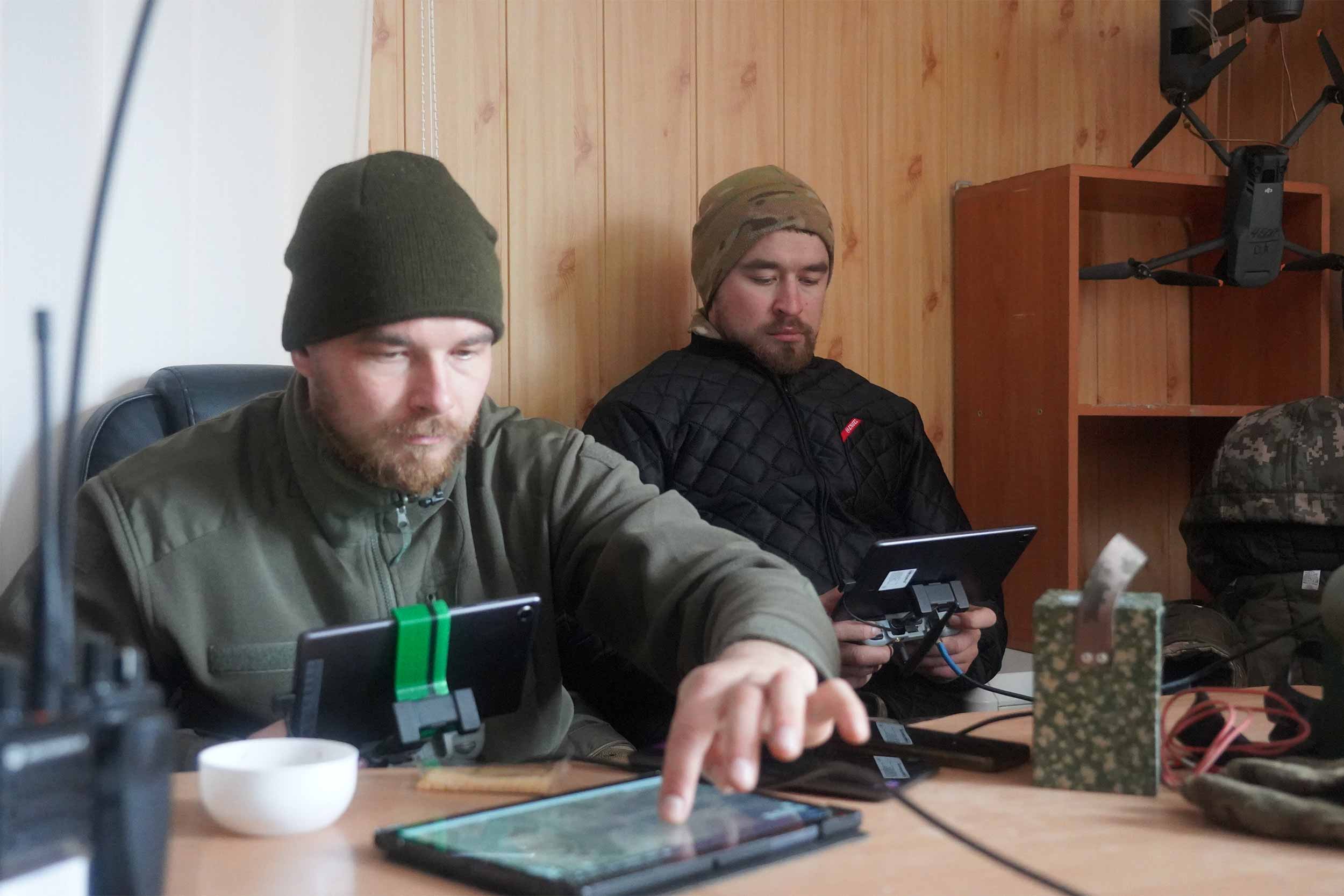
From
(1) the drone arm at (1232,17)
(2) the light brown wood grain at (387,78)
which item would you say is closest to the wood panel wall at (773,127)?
(2) the light brown wood grain at (387,78)

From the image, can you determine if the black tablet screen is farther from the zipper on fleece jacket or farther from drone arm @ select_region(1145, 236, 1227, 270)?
drone arm @ select_region(1145, 236, 1227, 270)

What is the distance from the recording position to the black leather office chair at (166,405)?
1609 mm

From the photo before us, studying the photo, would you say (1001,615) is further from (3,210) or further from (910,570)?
(3,210)

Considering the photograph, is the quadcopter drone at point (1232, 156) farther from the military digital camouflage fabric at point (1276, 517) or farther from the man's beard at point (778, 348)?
the man's beard at point (778, 348)

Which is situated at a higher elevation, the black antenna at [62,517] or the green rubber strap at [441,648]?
the black antenna at [62,517]

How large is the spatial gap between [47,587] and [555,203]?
1.98 meters

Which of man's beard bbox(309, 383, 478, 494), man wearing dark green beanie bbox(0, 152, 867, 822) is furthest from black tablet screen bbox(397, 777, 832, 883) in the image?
man's beard bbox(309, 383, 478, 494)

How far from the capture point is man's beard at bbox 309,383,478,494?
4.17 feet

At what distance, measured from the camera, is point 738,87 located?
2568mm

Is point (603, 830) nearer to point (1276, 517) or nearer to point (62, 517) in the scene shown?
point (62, 517)

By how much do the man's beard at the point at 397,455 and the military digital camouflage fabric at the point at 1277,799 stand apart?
2.49 feet

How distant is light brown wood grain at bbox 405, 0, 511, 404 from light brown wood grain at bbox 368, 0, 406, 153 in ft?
0.04

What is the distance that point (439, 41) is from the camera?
2287 mm

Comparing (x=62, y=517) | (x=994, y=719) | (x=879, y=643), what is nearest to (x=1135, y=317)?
(x=879, y=643)
